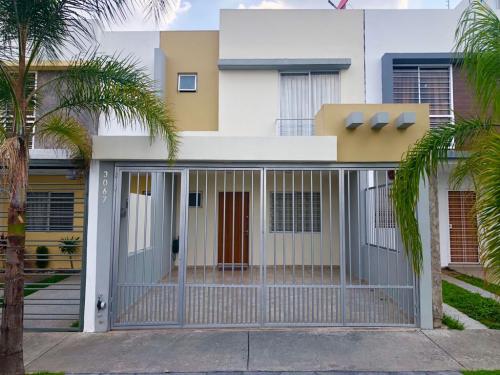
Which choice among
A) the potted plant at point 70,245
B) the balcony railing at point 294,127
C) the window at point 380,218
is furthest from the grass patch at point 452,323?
the balcony railing at point 294,127

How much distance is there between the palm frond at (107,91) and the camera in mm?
5379

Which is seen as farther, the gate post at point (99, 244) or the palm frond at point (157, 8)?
the gate post at point (99, 244)

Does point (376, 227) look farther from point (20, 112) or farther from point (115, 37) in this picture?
point (115, 37)

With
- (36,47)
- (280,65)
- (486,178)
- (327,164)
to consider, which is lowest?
(486,178)

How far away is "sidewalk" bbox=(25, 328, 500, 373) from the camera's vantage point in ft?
16.1

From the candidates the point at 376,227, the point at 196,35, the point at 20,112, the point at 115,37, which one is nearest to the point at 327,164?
the point at 376,227

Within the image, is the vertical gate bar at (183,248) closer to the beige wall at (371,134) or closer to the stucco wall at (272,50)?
the beige wall at (371,134)

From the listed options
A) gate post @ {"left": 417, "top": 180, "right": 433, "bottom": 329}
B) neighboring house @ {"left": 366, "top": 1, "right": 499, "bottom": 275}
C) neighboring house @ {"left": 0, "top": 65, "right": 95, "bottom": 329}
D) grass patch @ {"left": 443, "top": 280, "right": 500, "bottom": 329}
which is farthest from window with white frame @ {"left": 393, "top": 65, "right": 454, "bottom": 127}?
neighboring house @ {"left": 0, "top": 65, "right": 95, "bottom": 329}

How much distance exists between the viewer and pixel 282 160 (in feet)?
21.1

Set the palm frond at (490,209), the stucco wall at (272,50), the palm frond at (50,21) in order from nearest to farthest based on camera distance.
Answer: the palm frond at (490,209) → the palm frond at (50,21) → the stucco wall at (272,50)

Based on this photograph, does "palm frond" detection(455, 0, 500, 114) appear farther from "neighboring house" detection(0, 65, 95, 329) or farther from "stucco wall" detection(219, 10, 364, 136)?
"stucco wall" detection(219, 10, 364, 136)

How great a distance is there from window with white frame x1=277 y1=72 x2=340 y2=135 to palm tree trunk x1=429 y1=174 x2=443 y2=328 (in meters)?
5.66

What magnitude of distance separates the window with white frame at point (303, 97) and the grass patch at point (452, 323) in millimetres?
6838

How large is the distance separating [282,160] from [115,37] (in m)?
9.29
